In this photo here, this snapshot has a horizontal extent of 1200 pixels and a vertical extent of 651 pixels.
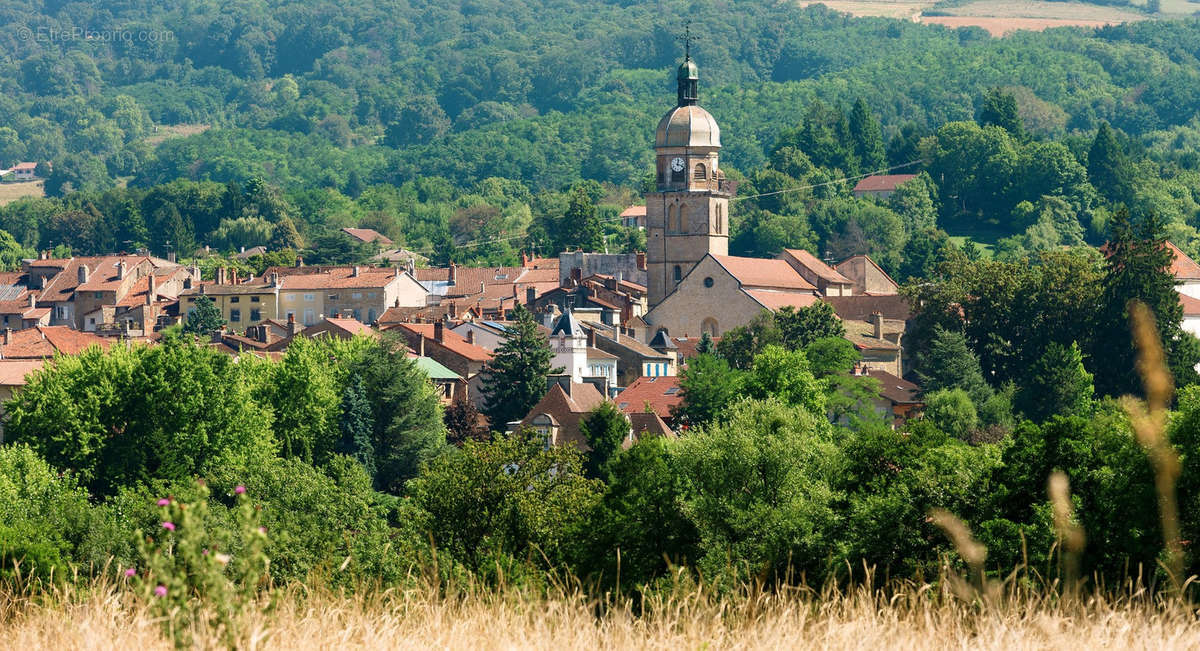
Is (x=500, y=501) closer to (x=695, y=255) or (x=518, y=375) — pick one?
(x=518, y=375)

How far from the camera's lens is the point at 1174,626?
12023mm

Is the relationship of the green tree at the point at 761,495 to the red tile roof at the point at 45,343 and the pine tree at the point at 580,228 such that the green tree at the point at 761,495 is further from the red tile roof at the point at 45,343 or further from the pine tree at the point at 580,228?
the pine tree at the point at 580,228

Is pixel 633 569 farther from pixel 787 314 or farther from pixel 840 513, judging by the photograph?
pixel 787 314

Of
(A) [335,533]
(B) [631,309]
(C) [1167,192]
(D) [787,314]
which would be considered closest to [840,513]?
(A) [335,533]

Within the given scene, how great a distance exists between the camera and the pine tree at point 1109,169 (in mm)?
137125

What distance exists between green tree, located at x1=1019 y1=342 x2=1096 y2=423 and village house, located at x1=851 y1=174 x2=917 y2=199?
2611 inches

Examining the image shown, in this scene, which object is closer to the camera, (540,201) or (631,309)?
(631,309)

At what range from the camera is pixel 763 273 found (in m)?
92.3

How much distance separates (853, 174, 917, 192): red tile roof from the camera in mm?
139125

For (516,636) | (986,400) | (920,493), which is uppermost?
(516,636)

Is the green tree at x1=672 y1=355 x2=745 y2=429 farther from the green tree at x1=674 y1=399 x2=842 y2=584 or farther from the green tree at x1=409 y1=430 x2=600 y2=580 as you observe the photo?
the green tree at x1=674 y1=399 x2=842 y2=584

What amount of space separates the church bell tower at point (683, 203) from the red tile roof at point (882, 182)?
42.5 meters

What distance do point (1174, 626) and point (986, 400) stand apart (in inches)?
2357

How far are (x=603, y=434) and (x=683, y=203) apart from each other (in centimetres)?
3738
